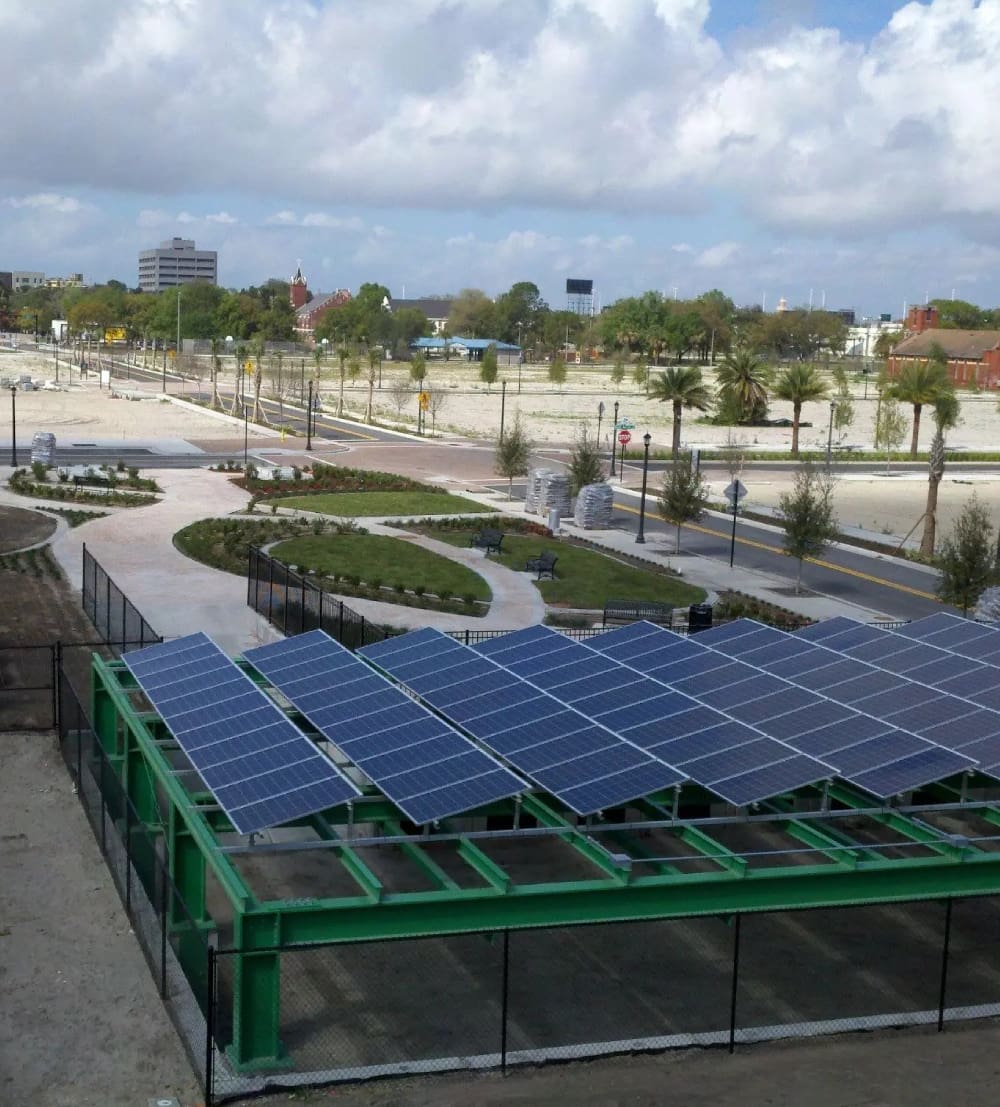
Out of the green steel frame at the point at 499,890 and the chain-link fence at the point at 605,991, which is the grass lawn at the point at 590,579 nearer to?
the chain-link fence at the point at 605,991

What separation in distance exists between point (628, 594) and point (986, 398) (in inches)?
4781

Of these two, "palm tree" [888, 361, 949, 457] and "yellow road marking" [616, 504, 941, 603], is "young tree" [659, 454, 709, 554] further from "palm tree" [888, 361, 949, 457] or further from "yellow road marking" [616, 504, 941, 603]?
"palm tree" [888, 361, 949, 457]

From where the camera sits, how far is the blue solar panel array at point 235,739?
16578mm

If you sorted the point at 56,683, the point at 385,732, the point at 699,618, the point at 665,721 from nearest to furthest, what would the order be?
the point at 385,732
the point at 665,721
the point at 56,683
the point at 699,618

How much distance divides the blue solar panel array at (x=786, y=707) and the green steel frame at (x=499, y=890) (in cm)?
54

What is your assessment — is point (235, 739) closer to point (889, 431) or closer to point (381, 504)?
point (381, 504)

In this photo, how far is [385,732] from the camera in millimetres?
18969

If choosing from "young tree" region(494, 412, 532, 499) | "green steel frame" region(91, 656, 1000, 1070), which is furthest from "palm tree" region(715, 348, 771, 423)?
"green steel frame" region(91, 656, 1000, 1070)

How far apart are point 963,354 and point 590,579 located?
14475cm

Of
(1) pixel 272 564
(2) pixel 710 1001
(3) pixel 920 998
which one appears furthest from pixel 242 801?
(1) pixel 272 564

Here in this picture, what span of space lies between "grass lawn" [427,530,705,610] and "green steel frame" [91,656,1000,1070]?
68.2 feet

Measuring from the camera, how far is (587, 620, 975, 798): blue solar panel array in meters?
18.0

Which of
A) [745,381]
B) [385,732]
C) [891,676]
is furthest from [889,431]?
[385,732]

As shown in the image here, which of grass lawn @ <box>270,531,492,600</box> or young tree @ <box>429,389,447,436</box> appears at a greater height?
young tree @ <box>429,389,447,436</box>
